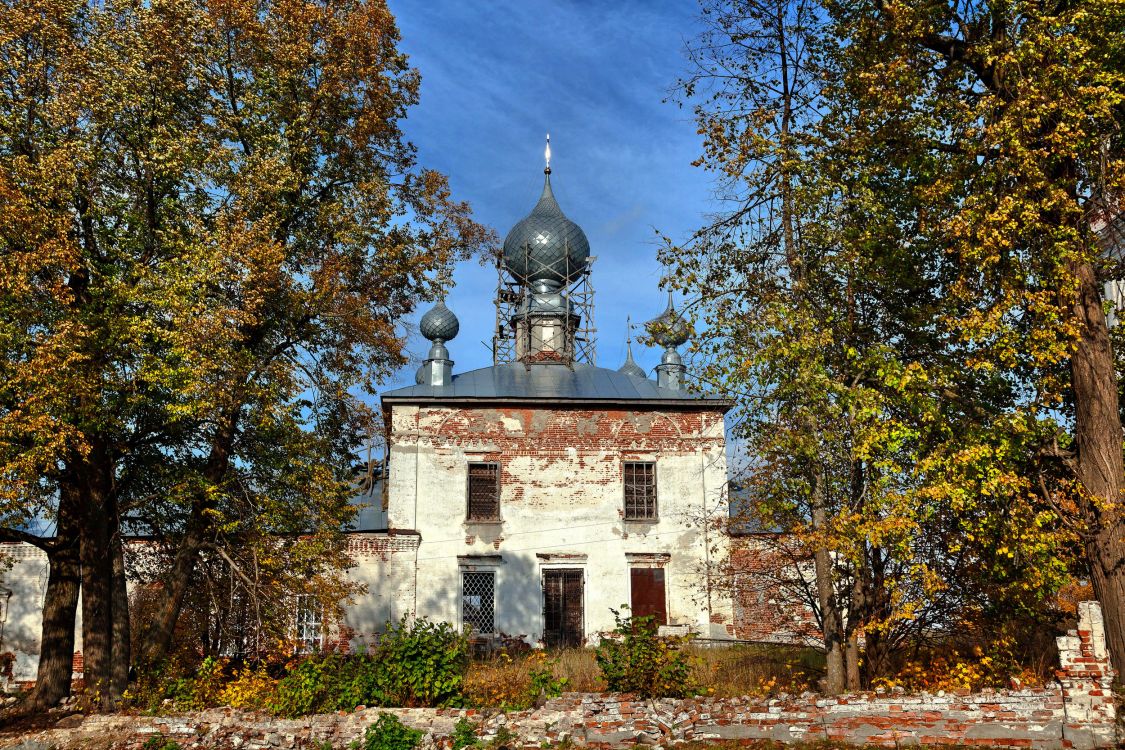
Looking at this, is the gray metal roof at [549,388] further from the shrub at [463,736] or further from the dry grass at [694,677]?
the shrub at [463,736]

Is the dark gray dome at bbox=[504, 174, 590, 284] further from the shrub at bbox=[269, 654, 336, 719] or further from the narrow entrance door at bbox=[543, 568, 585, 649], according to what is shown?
the shrub at bbox=[269, 654, 336, 719]

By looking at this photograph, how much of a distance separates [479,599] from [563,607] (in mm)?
1954

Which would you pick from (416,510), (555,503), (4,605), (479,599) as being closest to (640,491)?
(555,503)

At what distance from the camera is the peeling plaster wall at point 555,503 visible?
20.5m

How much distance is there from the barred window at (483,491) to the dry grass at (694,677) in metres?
7.03

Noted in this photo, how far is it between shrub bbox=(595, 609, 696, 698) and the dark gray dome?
55.4 ft

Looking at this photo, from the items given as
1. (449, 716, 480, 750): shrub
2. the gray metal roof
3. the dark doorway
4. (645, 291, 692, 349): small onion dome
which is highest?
the gray metal roof

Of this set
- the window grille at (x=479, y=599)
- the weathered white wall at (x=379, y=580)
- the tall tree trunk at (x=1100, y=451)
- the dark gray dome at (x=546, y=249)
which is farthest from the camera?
the dark gray dome at (x=546, y=249)

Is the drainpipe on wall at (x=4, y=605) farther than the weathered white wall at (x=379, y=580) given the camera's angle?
No

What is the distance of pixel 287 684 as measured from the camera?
10648 mm

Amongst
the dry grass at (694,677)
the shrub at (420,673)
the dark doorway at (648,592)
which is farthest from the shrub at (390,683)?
the dark doorway at (648,592)

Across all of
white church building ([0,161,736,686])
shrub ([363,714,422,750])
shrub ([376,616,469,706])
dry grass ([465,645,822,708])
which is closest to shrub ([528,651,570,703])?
dry grass ([465,645,822,708])

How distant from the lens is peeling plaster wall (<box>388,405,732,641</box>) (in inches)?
808

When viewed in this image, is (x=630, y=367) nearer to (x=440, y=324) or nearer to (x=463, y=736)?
(x=440, y=324)
